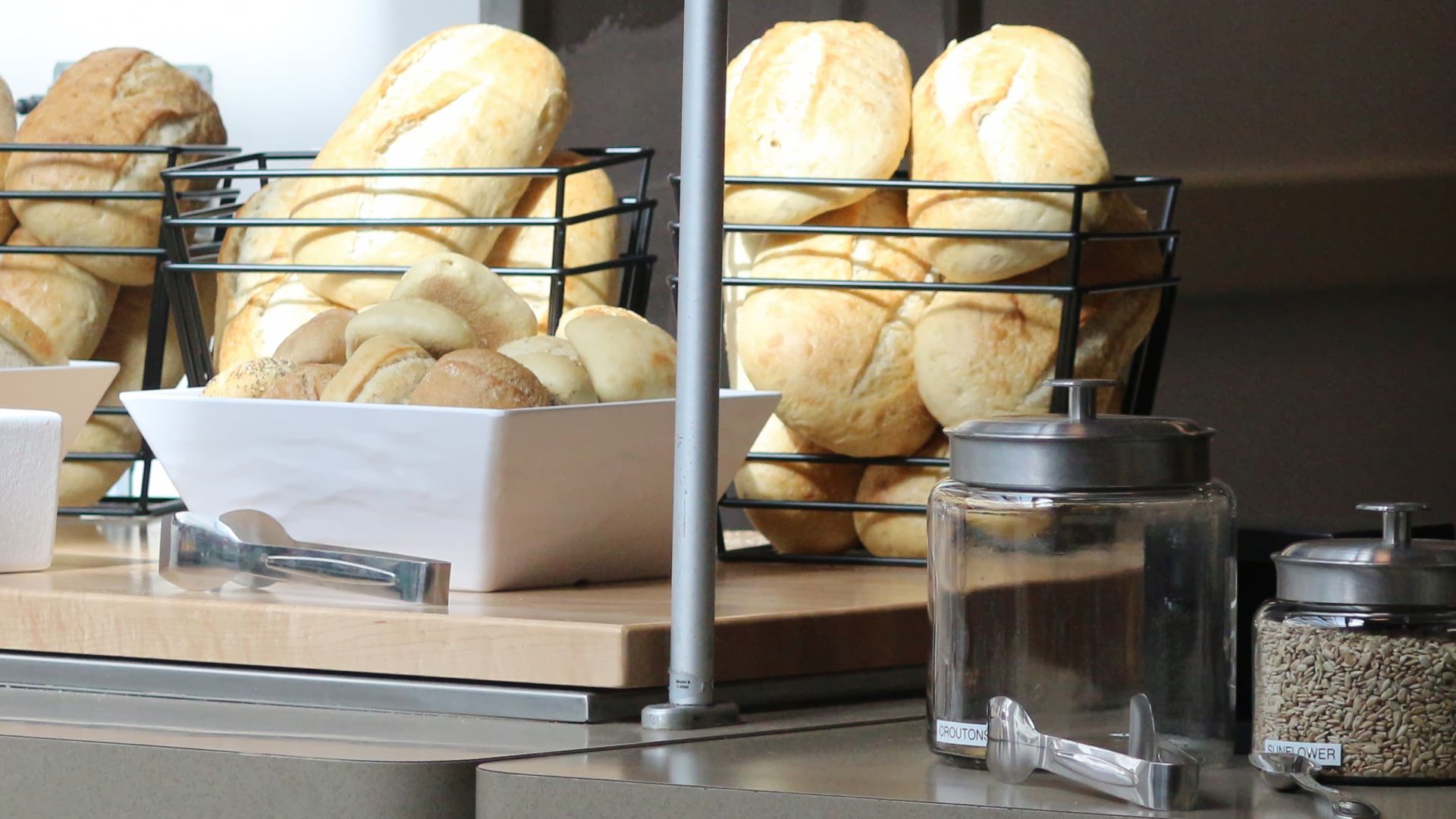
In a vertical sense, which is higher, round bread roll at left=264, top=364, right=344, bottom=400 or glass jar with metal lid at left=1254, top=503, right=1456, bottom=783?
round bread roll at left=264, top=364, right=344, bottom=400

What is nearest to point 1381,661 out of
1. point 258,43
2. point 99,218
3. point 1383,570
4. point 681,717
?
point 1383,570

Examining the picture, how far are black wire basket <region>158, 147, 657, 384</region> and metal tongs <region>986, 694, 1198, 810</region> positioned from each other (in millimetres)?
440

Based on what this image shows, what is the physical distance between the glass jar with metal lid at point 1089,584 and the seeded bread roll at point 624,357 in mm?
233

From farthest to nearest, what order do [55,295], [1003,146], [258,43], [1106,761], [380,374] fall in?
[258,43] → [55,295] → [1003,146] → [380,374] → [1106,761]

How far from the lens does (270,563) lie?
76 cm

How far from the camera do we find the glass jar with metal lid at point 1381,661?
1.82ft

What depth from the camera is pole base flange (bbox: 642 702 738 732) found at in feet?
2.17

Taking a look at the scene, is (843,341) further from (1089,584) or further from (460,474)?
(1089,584)

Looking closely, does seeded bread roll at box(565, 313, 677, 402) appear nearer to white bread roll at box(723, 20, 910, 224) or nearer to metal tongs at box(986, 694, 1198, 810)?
white bread roll at box(723, 20, 910, 224)

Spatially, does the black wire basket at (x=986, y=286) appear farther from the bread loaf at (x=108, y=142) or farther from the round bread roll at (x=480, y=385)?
the bread loaf at (x=108, y=142)

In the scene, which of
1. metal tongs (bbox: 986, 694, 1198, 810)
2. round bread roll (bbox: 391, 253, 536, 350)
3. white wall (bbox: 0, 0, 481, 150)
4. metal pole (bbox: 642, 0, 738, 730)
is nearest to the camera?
metal tongs (bbox: 986, 694, 1198, 810)

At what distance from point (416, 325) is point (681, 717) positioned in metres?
0.25

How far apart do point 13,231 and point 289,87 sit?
43 centimetres

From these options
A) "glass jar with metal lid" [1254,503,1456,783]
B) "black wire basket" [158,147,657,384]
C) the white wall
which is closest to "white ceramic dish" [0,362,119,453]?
"black wire basket" [158,147,657,384]
